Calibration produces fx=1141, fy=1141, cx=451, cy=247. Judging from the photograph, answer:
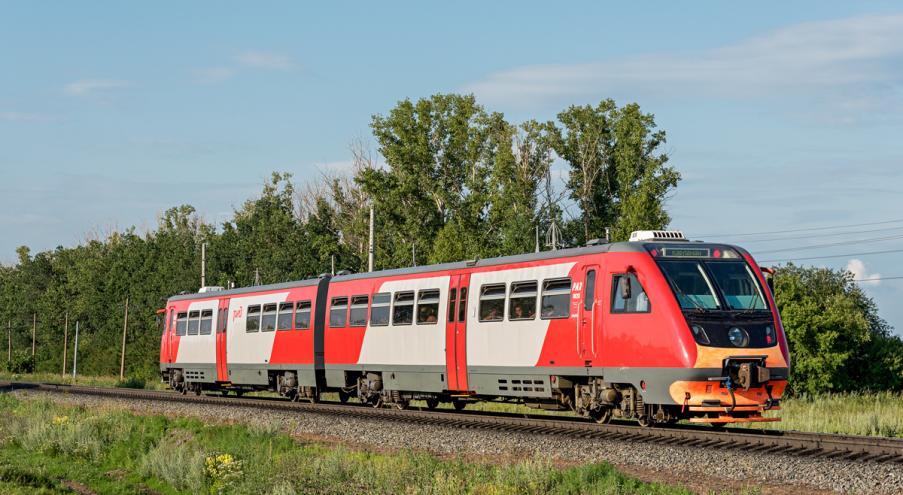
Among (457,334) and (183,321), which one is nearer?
(457,334)

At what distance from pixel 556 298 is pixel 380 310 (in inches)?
266

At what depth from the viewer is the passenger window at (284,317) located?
31.8m

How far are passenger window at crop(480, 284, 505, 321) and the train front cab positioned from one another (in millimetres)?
4287

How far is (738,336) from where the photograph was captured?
19.1 metres

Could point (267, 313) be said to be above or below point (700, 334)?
above

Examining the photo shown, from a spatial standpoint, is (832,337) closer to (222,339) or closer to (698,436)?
(222,339)

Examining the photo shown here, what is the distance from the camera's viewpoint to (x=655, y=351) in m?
19.2

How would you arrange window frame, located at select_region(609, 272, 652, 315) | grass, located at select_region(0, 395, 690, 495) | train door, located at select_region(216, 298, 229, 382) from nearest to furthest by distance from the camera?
grass, located at select_region(0, 395, 690, 495) < window frame, located at select_region(609, 272, 652, 315) < train door, located at select_region(216, 298, 229, 382)

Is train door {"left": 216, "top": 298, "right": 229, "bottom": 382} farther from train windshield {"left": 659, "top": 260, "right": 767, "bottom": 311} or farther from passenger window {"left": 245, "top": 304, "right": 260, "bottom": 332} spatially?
train windshield {"left": 659, "top": 260, "right": 767, "bottom": 311}

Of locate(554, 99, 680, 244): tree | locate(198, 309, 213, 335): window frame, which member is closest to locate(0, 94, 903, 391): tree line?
locate(554, 99, 680, 244): tree

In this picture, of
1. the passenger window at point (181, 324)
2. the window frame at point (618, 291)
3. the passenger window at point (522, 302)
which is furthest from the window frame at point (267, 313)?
the window frame at point (618, 291)

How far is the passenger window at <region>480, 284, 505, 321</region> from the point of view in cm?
2331

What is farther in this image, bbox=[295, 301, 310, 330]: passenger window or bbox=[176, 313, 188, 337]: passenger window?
bbox=[176, 313, 188, 337]: passenger window

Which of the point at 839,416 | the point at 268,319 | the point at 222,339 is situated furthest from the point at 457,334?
the point at 222,339
